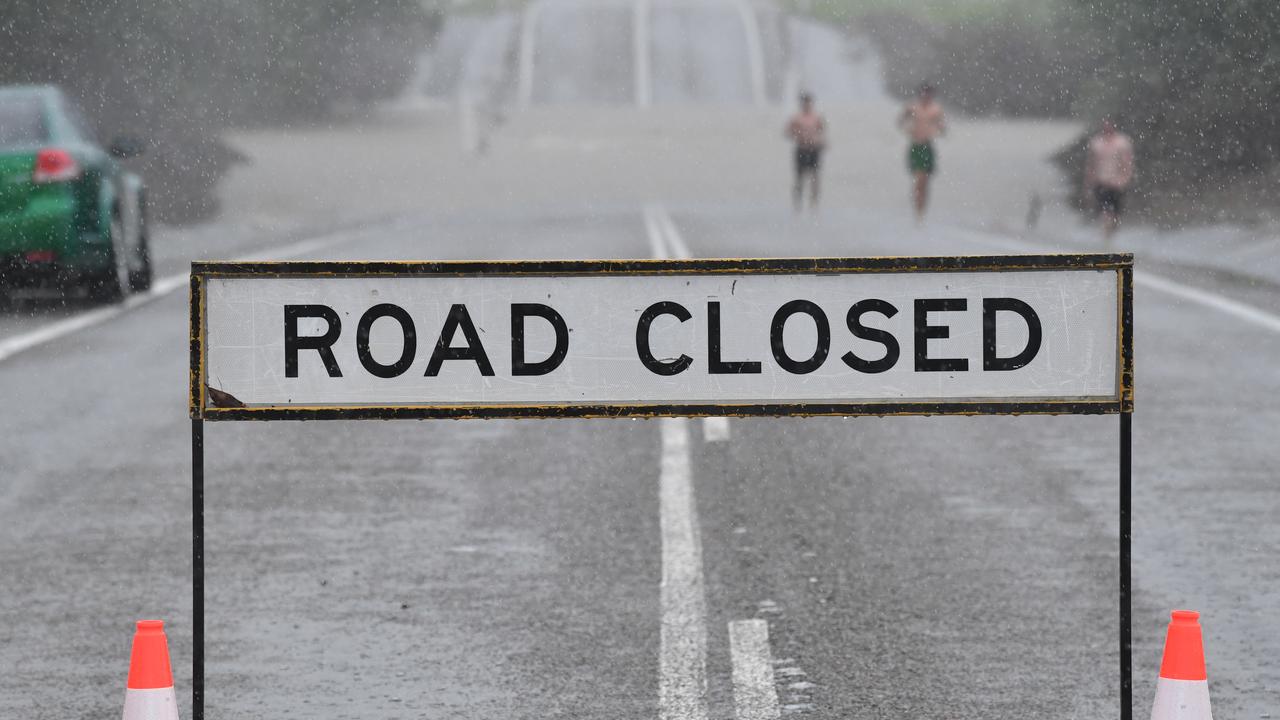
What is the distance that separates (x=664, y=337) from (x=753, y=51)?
73823mm

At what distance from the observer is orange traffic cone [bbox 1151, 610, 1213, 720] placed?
202 inches

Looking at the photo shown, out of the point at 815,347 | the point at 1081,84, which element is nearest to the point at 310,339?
the point at 815,347

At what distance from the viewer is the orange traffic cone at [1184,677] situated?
514 centimetres

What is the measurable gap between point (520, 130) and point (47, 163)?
44983mm

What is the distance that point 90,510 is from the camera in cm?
894

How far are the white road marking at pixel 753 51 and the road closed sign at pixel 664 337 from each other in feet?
210

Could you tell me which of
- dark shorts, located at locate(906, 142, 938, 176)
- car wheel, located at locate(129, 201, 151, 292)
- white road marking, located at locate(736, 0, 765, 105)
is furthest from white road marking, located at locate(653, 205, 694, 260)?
white road marking, located at locate(736, 0, 765, 105)

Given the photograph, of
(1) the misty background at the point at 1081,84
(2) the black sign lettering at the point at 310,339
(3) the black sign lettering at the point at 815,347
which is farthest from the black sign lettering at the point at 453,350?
(1) the misty background at the point at 1081,84

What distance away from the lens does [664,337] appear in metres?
5.20

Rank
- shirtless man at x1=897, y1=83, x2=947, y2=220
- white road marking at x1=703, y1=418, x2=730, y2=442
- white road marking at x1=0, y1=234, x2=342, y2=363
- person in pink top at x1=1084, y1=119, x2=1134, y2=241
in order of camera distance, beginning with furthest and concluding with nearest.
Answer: shirtless man at x1=897, y1=83, x2=947, y2=220
person in pink top at x1=1084, y1=119, x2=1134, y2=241
white road marking at x1=0, y1=234, x2=342, y2=363
white road marking at x1=703, y1=418, x2=730, y2=442

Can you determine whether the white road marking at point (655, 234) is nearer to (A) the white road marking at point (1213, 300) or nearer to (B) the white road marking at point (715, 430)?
(A) the white road marking at point (1213, 300)

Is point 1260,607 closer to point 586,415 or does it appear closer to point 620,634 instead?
point 620,634

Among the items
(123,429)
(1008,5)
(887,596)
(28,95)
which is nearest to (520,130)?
(1008,5)

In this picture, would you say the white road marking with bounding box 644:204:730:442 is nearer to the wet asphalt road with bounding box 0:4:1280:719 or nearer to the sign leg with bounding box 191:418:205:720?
the wet asphalt road with bounding box 0:4:1280:719
